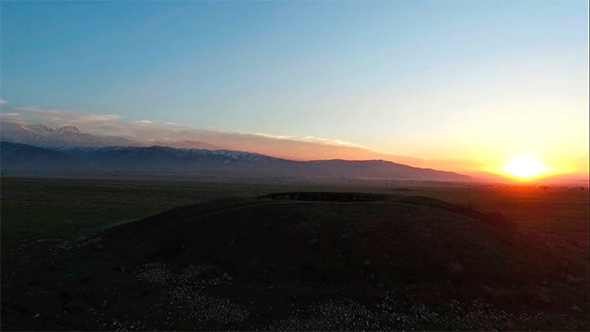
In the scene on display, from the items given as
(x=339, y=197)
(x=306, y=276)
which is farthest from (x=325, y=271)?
(x=339, y=197)

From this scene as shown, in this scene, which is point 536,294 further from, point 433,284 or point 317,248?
point 317,248

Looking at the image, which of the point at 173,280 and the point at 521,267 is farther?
the point at 521,267

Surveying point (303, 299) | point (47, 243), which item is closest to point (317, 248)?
point (303, 299)

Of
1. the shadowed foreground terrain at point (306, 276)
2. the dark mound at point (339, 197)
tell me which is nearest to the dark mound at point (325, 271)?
the shadowed foreground terrain at point (306, 276)

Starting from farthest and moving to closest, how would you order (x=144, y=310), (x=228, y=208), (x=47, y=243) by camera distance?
(x=228, y=208) → (x=47, y=243) → (x=144, y=310)

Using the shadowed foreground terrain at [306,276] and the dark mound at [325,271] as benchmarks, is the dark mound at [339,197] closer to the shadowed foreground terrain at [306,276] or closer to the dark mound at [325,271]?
the dark mound at [325,271]

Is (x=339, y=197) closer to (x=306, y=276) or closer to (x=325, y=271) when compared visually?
(x=325, y=271)
